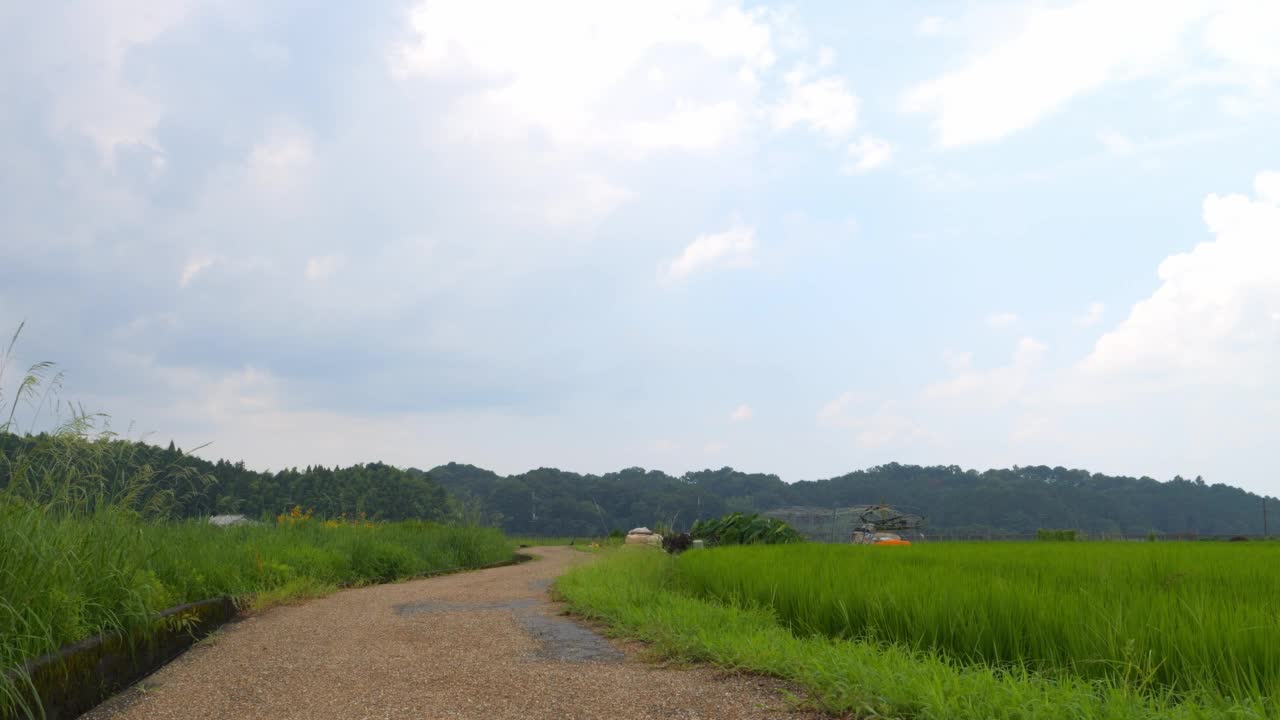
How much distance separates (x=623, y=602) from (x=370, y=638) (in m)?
2.50

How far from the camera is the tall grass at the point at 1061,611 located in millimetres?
3990

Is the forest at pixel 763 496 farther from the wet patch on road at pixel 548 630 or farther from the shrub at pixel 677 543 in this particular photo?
the wet patch on road at pixel 548 630

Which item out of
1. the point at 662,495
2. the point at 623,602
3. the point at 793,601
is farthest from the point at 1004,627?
the point at 662,495

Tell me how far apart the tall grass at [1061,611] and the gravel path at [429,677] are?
50.8 inches

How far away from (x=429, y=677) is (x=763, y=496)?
322ft

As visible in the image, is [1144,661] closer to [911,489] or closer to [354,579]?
[354,579]

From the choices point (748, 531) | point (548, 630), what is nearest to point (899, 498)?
point (748, 531)

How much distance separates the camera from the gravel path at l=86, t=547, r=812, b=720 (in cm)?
475

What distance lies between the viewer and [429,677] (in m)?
5.69

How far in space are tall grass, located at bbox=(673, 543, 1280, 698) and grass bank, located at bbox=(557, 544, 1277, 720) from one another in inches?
1.5

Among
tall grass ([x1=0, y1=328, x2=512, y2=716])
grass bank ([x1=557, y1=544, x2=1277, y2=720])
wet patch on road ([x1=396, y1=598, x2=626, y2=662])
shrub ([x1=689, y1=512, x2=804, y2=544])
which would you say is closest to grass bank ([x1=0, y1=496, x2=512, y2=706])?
tall grass ([x1=0, y1=328, x2=512, y2=716])

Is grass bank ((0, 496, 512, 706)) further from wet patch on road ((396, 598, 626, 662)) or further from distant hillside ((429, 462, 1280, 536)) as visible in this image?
distant hillside ((429, 462, 1280, 536))

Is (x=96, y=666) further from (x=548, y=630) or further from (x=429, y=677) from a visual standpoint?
(x=548, y=630)

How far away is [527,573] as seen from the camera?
52.1 ft
